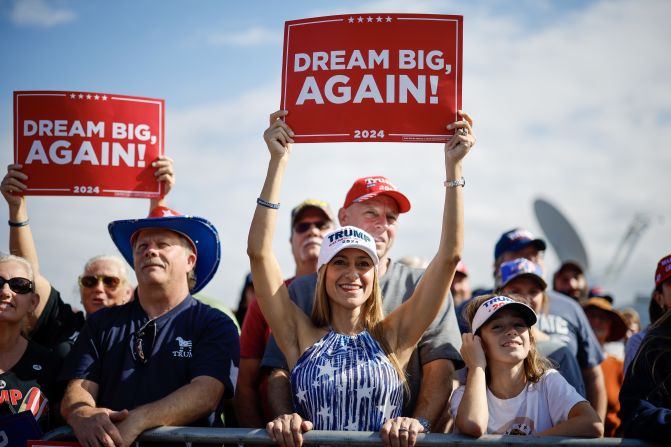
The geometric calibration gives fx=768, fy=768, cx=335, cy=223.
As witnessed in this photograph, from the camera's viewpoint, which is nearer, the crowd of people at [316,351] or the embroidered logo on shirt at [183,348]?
the crowd of people at [316,351]

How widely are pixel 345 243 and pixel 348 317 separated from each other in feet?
1.36

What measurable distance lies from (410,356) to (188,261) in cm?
149

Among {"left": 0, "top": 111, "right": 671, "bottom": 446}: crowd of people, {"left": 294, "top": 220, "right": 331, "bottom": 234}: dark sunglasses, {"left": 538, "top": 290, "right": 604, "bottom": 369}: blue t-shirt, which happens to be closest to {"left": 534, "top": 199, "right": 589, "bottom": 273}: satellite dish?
{"left": 538, "top": 290, "right": 604, "bottom": 369}: blue t-shirt

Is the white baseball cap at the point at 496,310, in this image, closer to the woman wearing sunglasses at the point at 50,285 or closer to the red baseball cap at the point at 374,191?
the red baseball cap at the point at 374,191

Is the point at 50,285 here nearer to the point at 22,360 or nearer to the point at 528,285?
the point at 22,360

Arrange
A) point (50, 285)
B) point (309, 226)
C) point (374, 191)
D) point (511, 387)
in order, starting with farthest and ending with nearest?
point (309, 226)
point (50, 285)
point (374, 191)
point (511, 387)

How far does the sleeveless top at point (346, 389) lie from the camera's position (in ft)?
12.9

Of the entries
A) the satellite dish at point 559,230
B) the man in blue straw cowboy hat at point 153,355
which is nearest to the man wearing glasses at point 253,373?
the man in blue straw cowboy hat at point 153,355

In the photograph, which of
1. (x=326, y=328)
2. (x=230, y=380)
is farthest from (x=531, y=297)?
(x=230, y=380)

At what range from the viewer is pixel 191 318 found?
14.5 feet

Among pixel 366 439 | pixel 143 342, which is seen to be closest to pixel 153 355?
pixel 143 342

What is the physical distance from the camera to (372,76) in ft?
15.8

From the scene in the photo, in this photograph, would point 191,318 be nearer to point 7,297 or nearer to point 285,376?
point 285,376

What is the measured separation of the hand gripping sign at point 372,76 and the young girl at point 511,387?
116cm
